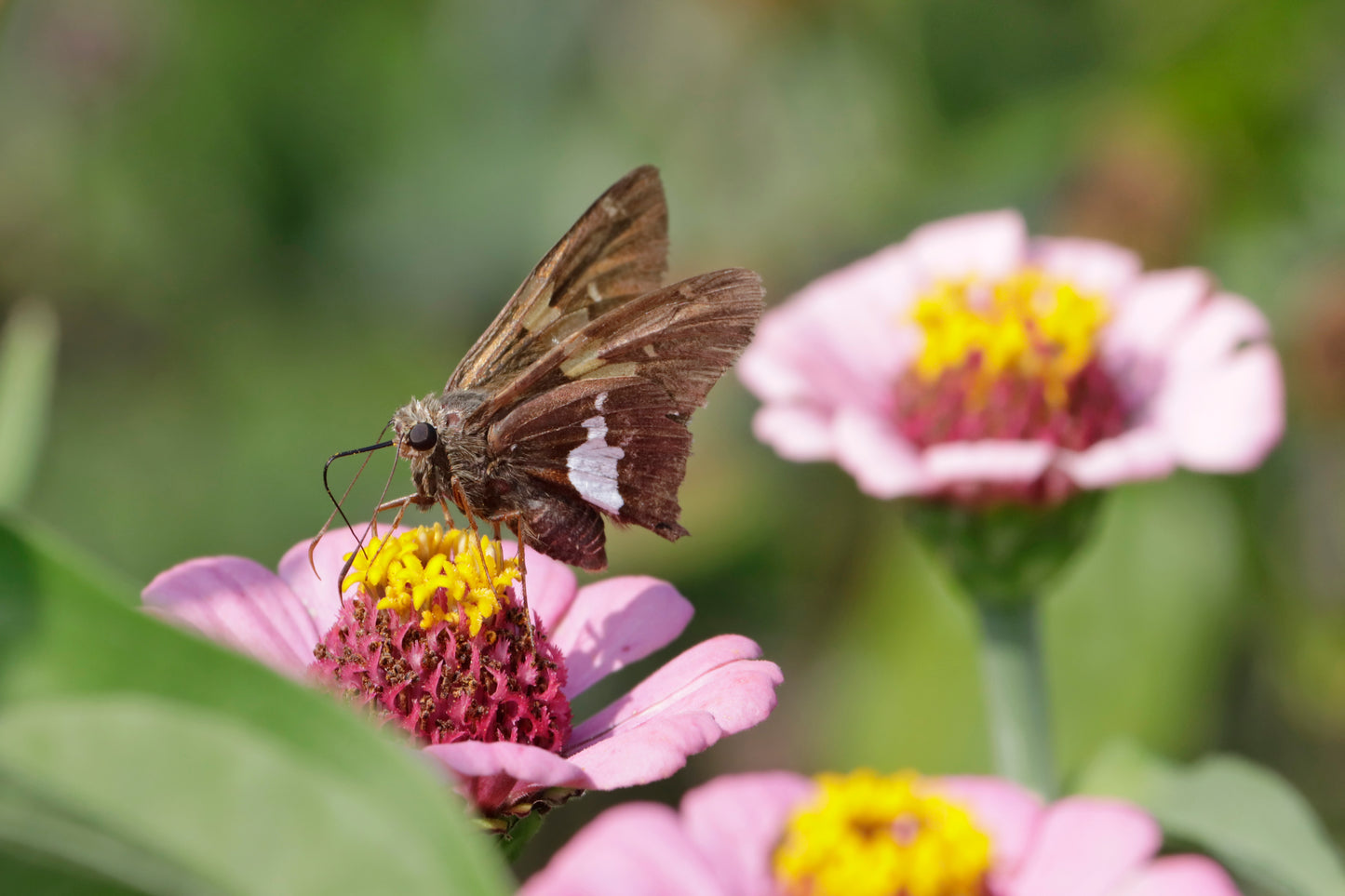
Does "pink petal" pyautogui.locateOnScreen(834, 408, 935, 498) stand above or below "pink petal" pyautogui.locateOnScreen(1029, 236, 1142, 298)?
below

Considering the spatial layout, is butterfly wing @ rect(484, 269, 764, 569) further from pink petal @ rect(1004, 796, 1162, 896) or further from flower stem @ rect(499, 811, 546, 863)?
pink petal @ rect(1004, 796, 1162, 896)

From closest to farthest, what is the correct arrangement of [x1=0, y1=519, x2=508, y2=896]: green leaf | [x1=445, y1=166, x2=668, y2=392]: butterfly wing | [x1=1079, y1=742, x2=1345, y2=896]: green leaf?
1. [x1=0, y1=519, x2=508, y2=896]: green leaf
2. [x1=1079, y1=742, x2=1345, y2=896]: green leaf
3. [x1=445, y1=166, x2=668, y2=392]: butterfly wing

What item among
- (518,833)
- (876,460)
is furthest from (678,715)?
(876,460)

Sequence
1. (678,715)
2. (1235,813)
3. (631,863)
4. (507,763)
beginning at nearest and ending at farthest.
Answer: (631,863)
(507,763)
(678,715)
(1235,813)

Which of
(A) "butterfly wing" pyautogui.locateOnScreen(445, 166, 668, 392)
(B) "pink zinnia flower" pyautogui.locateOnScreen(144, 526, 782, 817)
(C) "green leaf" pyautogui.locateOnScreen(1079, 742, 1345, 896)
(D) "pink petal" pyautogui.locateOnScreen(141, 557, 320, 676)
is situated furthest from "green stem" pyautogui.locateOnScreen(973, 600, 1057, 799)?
(D) "pink petal" pyautogui.locateOnScreen(141, 557, 320, 676)

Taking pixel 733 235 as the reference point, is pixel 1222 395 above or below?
below

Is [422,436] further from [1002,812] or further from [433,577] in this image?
[1002,812]

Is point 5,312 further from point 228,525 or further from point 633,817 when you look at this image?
point 633,817

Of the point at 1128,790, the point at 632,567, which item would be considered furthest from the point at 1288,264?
the point at 1128,790
